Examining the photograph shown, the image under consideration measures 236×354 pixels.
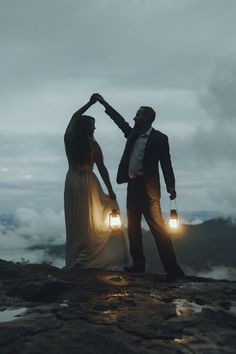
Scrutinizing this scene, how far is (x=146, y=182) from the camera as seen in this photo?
830 centimetres

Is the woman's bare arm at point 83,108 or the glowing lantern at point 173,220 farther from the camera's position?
the woman's bare arm at point 83,108

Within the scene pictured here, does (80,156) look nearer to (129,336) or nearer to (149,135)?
(149,135)

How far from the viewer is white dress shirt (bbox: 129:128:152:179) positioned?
846cm

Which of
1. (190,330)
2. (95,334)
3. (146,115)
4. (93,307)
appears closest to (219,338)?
(190,330)

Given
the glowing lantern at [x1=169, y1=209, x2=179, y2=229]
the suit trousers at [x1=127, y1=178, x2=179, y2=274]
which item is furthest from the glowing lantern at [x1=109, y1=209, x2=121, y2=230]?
the glowing lantern at [x1=169, y1=209, x2=179, y2=229]

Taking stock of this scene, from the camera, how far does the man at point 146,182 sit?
820 centimetres

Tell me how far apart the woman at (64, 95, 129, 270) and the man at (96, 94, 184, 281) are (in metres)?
0.45

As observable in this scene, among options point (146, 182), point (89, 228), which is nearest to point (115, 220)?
point (89, 228)

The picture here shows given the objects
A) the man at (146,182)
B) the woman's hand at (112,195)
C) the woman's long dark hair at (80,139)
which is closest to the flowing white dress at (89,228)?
the woman's hand at (112,195)

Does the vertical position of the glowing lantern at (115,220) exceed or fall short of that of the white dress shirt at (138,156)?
it falls short

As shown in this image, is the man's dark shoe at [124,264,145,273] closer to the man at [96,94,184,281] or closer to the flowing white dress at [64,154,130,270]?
the man at [96,94,184,281]

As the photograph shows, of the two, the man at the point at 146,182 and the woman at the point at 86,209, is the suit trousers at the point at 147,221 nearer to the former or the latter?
the man at the point at 146,182

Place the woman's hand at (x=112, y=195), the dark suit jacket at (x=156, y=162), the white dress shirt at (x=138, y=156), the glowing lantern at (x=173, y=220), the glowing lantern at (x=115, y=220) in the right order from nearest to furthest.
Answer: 1. the glowing lantern at (x=173, y=220)
2. the dark suit jacket at (x=156, y=162)
3. the white dress shirt at (x=138, y=156)
4. the glowing lantern at (x=115, y=220)
5. the woman's hand at (x=112, y=195)

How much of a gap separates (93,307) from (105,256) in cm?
322
